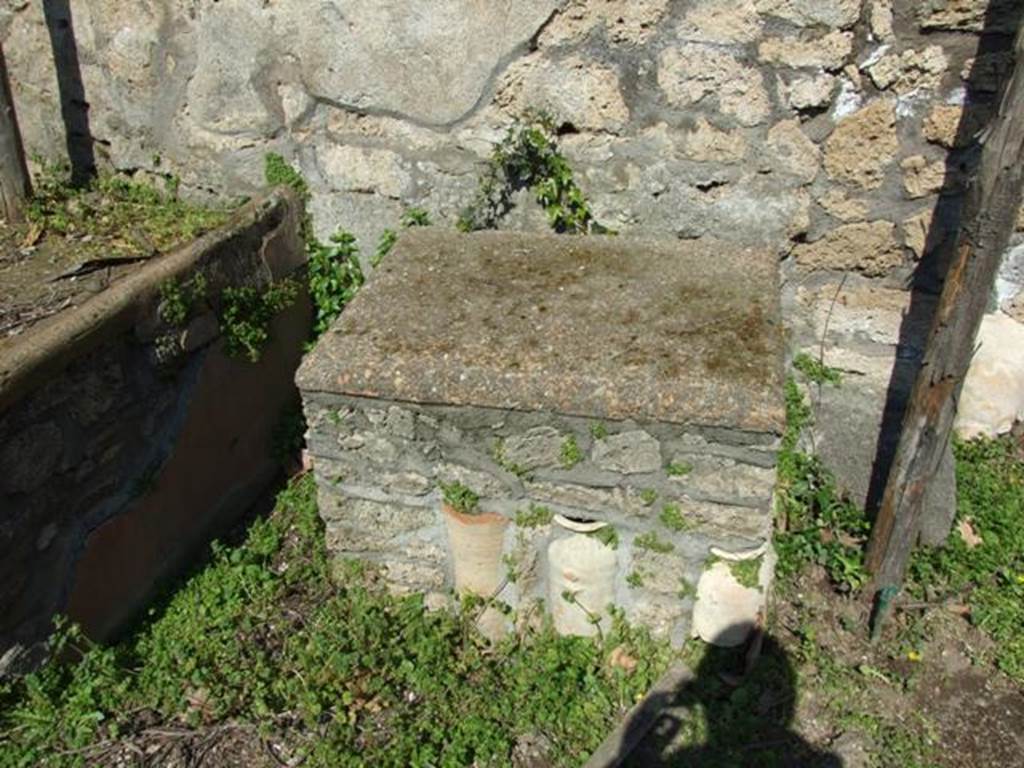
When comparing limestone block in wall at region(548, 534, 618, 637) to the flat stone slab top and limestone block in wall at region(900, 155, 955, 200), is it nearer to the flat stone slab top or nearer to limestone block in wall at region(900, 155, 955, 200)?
the flat stone slab top

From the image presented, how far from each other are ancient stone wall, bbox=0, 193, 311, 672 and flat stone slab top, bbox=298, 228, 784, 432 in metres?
0.71

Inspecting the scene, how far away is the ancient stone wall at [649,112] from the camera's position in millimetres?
3080

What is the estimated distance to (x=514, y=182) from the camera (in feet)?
11.9

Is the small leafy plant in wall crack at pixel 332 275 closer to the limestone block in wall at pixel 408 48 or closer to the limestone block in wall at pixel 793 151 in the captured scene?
the limestone block in wall at pixel 408 48

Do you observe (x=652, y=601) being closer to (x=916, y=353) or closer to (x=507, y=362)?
(x=507, y=362)

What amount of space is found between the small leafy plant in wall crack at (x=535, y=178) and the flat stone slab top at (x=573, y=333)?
0.28 meters

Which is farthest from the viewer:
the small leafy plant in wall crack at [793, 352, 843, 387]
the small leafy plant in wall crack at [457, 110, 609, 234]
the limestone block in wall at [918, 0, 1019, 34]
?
the small leafy plant in wall crack at [793, 352, 843, 387]

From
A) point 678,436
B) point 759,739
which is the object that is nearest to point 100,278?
point 678,436

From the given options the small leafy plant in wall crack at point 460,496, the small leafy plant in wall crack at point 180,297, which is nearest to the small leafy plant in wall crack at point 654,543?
the small leafy plant in wall crack at point 460,496

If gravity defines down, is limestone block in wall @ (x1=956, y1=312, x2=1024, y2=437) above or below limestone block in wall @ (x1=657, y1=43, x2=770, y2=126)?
below

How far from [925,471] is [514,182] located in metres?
1.86

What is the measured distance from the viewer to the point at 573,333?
2752 mm

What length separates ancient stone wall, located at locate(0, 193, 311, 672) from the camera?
8.97 ft

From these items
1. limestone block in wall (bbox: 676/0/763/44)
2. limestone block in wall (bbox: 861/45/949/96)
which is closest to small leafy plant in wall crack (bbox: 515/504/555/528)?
limestone block in wall (bbox: 676/0/763/44)
